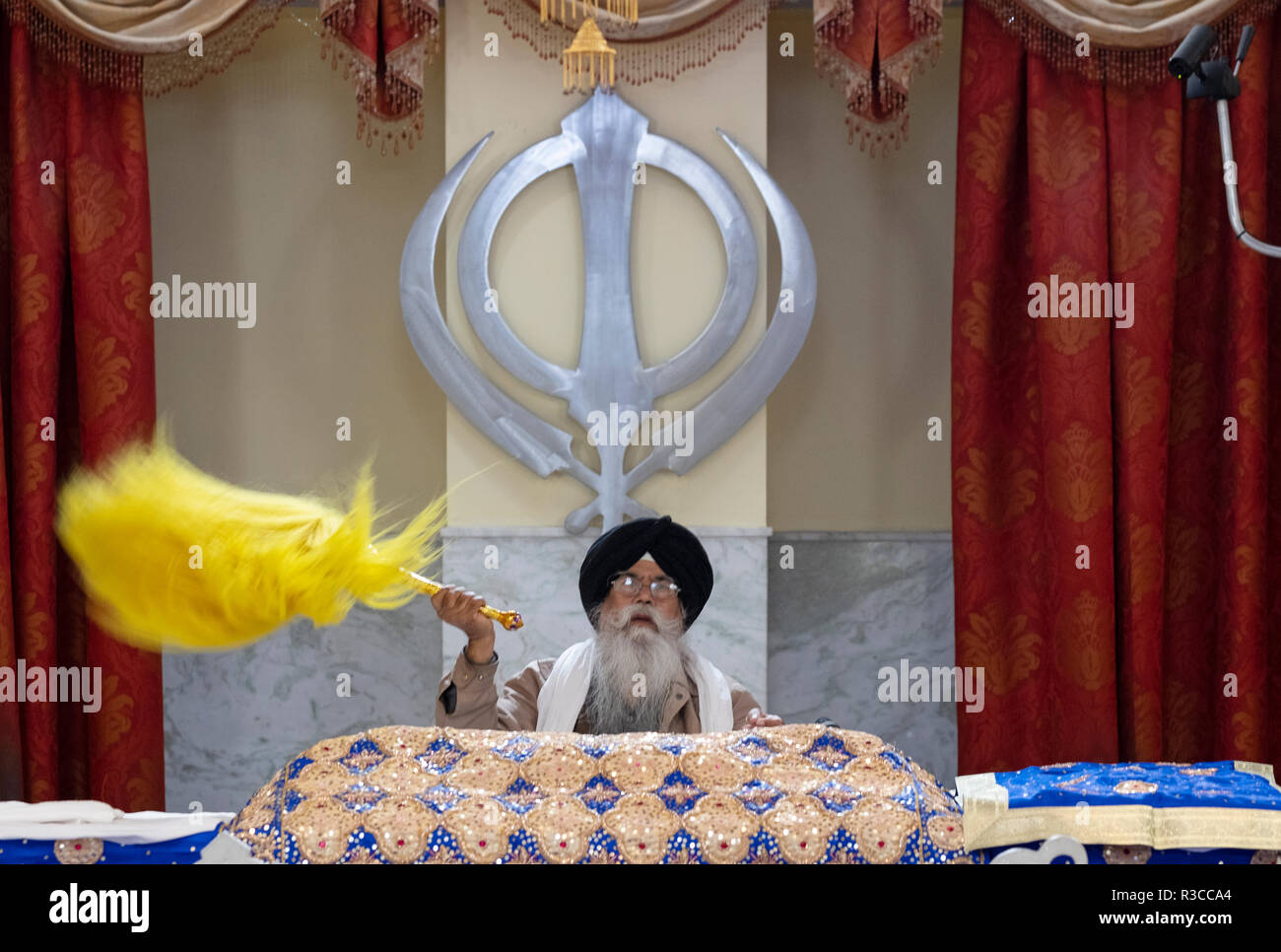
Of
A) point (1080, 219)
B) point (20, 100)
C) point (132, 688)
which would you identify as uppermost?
point (20, 100)

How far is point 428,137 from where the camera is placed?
13.3ft

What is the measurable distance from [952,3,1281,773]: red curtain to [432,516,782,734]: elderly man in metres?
0.88

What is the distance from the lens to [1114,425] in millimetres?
3660

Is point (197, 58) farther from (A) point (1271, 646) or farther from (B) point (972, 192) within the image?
(A) point (1271, 646)

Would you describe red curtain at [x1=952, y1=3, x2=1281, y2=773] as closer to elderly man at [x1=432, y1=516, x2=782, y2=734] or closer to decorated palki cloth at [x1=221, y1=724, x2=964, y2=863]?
elderly man at [x1=432, y1=516, x2=782, y2=734]

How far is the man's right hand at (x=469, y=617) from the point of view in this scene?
104 inches

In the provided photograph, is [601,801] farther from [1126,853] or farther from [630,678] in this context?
[630,678]

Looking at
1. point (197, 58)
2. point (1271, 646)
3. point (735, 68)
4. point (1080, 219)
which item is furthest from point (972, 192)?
point (197, 58)

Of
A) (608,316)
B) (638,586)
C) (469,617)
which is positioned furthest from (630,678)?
(608,316)

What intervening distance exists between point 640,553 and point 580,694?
365mm

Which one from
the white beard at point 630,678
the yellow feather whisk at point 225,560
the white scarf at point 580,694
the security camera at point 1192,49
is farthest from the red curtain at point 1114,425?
the yellow feather whisk at point 225,560

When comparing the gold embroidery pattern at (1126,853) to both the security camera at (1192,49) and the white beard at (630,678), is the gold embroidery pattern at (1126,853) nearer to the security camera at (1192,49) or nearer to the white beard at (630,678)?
the white beard at (630,678)
